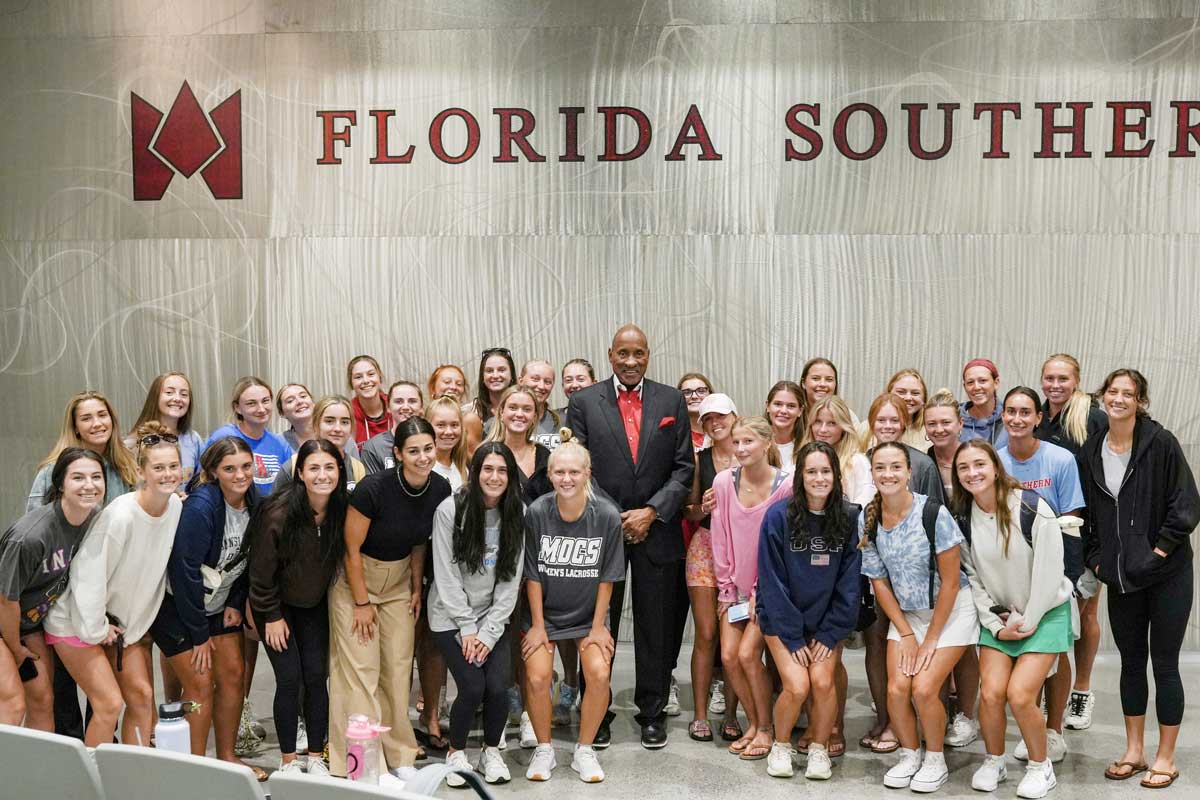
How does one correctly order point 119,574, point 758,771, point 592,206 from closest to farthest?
point 119,574, point 758,771, point 592,206

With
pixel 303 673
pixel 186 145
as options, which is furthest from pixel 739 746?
pixel 186 145

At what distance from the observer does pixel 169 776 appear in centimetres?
262

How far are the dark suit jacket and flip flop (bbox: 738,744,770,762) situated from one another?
0.87 metres

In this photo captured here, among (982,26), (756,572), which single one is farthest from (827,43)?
(756,572)

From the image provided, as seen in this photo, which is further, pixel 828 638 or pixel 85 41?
pixel 85 41

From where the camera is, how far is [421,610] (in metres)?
4.82

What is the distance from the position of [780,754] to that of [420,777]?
7.84ft

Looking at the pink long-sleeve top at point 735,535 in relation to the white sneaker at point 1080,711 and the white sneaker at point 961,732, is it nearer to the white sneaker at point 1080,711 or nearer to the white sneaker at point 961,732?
the white sneaker at point 961,732

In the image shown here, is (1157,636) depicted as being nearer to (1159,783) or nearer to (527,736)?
(1159,783)

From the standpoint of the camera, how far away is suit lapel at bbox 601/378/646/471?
16.4 ft

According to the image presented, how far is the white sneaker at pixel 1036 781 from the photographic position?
169 inches

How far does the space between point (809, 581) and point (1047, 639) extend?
929 millimetres

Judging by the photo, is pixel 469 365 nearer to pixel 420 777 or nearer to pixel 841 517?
pixel 841 517

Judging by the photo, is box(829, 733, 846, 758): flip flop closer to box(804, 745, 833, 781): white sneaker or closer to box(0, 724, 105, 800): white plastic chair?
box(804, 745, 833, 781): white sneaker
